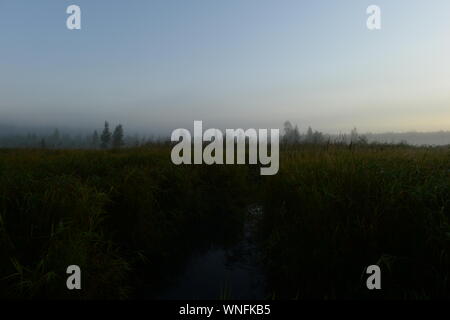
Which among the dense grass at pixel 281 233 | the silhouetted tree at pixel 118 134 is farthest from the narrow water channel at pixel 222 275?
the silhouetted tree at pixel 118 134

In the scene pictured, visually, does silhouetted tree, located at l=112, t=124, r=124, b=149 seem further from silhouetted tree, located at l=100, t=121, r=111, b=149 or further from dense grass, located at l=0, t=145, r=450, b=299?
dense grass, located at l=0, t=145, r=450, b=299

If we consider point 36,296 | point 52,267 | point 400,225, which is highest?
point 400,225

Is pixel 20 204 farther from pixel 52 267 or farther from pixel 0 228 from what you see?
pixel 52 267

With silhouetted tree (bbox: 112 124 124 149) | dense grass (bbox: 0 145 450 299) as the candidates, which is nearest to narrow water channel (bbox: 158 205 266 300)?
dense grass (bbox: 0 145 450 299)

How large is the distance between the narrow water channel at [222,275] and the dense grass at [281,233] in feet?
0.71

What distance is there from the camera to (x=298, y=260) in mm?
3311

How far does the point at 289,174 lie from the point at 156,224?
2506mm

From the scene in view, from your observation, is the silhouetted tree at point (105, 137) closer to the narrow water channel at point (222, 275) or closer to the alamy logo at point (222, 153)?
the alamy logo at point (222, 153)

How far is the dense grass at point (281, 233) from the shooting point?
2.65 metres

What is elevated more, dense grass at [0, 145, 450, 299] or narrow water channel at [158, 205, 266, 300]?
dense grass at [0, 145, 450, 299]

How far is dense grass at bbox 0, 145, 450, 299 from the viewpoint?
2.65 meters

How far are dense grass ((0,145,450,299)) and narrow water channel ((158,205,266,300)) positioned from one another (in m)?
0.22

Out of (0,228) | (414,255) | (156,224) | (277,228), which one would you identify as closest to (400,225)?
(414,255)

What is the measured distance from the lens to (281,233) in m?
3.96
